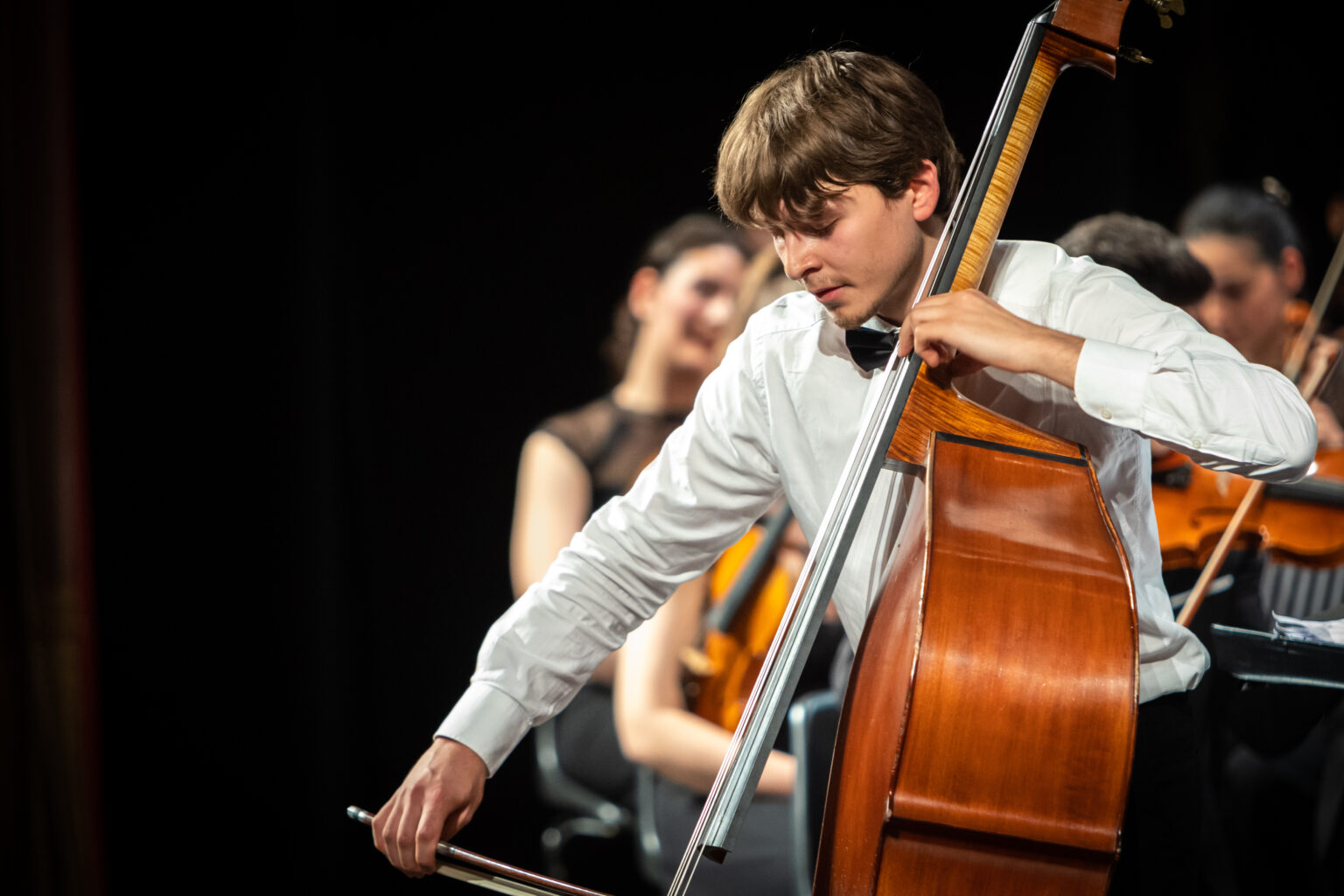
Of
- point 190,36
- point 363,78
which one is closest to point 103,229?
point 190,36

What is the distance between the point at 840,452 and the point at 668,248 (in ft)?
4.74

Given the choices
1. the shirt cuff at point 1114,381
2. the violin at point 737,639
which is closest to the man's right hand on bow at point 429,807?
the shirt cuff at point 1114,381

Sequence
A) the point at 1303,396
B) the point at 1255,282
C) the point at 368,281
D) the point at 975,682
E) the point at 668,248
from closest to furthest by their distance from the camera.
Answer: the point at 975,682 → the point at 1303,396 → the point at 1255,282 → the point at 368,281 → the point at 668,248

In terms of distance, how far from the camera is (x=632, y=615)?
1.27 metres

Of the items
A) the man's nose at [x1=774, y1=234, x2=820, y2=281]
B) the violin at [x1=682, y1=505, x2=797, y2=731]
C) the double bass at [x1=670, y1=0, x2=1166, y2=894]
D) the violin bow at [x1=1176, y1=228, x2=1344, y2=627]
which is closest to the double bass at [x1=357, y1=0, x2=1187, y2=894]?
the double bass at [x1=670, y1=0, x2=1166, y2=894]

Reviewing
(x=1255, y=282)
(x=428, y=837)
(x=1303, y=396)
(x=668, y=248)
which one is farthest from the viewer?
(x=668, y=248)

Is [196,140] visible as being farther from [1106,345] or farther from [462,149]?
[1106,345]

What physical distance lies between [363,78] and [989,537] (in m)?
1.92

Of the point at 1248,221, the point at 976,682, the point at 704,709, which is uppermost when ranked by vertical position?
the point at 1248,221

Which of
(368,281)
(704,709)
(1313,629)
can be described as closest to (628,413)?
(368,281)

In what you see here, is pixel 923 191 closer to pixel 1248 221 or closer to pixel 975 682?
pixel 975 682

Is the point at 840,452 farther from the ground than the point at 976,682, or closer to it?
farther from the ground

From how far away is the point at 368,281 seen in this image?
2.44 metres

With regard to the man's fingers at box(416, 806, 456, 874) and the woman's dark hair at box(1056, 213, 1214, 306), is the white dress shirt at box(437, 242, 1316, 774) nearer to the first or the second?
the man's fingers at box(416, 806, 456, 874)
